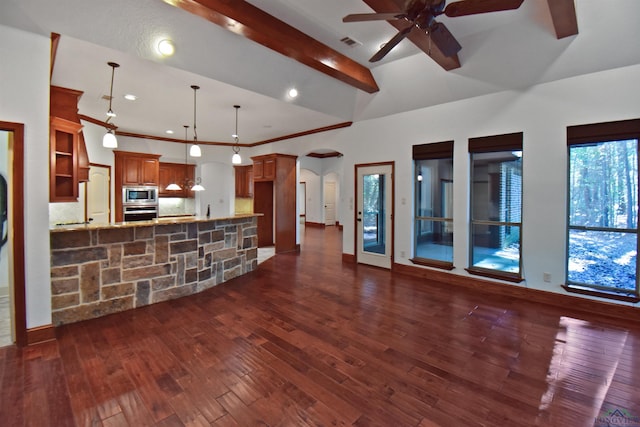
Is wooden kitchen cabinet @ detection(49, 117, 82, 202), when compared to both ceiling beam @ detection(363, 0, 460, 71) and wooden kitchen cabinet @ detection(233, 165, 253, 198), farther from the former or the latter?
wooden kitchen cabinet @ detection(233, 165, 253, 198)

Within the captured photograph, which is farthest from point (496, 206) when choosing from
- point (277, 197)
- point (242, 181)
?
point (242, 181)

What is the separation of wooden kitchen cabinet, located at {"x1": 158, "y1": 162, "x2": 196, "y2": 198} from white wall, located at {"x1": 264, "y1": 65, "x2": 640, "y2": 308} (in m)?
5.54

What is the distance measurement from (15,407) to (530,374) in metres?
3.67

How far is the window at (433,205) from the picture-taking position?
5043 mm

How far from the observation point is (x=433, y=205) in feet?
17.5

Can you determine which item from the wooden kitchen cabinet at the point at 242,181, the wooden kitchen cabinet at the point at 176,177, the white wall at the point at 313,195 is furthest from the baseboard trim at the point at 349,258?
the white wall at the point at 313,195

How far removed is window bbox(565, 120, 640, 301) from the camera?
354cm

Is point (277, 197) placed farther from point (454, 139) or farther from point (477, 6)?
point (477, 6)

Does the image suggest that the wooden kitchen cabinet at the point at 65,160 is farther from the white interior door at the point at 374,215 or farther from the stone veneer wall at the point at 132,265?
the white interior door at the point at 374,215

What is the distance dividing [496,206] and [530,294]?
4.34 feet

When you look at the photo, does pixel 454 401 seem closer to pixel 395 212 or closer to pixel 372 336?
pixel 372 336

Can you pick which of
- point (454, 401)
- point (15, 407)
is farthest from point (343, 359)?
point (15, 407)

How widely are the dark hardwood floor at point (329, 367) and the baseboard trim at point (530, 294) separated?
0.19 metres

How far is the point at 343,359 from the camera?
256cm
